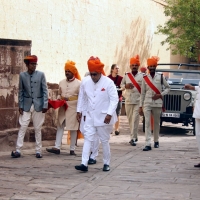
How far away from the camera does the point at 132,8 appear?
23.2 m

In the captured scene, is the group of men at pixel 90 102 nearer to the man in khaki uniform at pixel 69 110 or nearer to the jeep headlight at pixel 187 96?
the man in khaki uniform at pixel 69 110

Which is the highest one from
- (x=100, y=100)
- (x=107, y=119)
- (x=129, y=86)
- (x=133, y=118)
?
(x=129, y=86)

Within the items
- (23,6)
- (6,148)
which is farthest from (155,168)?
(23,6)

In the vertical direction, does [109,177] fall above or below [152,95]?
below

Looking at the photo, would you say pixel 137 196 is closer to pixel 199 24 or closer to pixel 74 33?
pixel 74 33

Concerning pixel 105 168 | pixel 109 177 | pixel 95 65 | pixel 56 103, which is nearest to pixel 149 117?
pixel 56 103

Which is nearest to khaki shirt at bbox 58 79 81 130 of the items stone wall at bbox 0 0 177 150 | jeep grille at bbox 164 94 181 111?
stone wall at bbox 0 0 177 150

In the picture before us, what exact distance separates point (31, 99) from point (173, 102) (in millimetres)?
6137

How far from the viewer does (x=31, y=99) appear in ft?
34.8

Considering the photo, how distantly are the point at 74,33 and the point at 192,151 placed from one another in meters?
6.76

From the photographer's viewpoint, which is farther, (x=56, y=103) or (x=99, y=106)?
(x=56, y=103)

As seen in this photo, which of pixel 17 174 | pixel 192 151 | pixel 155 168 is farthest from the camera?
pixel 192 151

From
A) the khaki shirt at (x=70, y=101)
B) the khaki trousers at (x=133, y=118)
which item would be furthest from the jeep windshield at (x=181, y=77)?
the khaki shirt at (x=70, y=101)

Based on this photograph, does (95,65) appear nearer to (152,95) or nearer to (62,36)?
(152,95)
